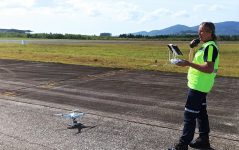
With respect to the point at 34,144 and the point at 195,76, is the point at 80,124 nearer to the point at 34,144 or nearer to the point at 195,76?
the point at 34,144

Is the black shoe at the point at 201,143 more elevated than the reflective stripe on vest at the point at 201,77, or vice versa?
the reflective stripe on vest at the point at 201,77

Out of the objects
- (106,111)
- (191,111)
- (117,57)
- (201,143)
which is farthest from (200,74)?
(117,57)

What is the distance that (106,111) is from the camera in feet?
29.2

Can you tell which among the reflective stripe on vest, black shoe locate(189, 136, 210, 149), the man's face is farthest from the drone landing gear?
the man's face

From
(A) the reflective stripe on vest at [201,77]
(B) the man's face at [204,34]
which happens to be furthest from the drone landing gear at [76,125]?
(B) the man's face at [204,34]

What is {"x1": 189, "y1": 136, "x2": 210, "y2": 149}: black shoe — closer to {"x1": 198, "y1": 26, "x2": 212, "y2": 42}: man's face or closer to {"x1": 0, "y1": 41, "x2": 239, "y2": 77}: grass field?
{"x1": 198, "y1": 26, "x2": 212, "y2": 42}: man's face

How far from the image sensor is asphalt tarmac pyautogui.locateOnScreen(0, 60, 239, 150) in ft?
21.9

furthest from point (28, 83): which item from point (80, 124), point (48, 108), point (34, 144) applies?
point (34, 144)

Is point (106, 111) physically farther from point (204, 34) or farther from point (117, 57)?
point (117, 57)

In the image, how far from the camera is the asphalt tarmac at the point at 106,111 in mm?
6676

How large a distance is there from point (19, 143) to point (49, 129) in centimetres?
90

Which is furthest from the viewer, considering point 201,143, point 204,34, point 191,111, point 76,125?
point 76,125

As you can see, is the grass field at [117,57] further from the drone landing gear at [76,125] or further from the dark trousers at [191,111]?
the dark trousers at [191,111]

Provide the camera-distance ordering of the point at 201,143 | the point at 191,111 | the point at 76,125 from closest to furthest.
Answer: the point at 191,111 → the point at 201,143 → the point at 76,125
